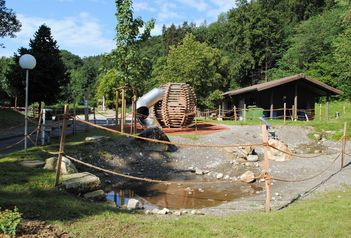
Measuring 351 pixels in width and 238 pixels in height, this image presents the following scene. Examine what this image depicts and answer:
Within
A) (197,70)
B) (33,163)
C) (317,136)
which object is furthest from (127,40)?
(197,70)

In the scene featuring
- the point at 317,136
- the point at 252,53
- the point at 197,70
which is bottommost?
the point at 317,136

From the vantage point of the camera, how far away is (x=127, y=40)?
2580 cm

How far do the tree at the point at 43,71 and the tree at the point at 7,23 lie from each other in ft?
10.1

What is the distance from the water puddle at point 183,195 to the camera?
931cm

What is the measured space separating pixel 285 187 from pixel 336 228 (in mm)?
4668

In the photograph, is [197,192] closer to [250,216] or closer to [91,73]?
[250,216]

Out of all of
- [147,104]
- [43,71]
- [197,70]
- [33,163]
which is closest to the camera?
[33,163]

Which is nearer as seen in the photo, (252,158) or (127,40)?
(252,158)

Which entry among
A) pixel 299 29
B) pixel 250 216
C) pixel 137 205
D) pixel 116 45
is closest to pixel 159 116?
pixel 116 45

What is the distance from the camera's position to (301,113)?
3322cm

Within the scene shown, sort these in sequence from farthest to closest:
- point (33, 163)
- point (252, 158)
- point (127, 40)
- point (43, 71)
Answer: point (43, 71), point (127, 40), point (252, 158), point (33, 163)

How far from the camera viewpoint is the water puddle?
9.31m

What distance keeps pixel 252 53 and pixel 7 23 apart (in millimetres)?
43404

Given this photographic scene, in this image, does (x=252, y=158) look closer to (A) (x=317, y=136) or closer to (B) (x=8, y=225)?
(A) (x=317, y=136)
